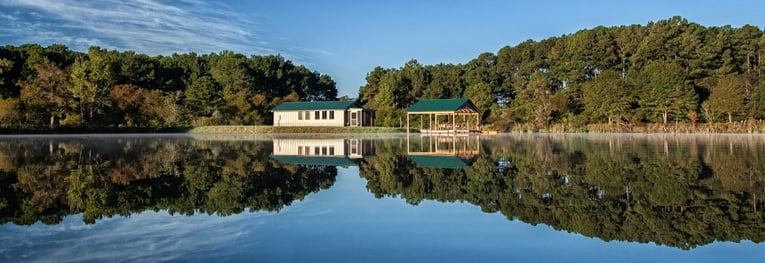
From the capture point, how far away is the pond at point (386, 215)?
12.5 feet

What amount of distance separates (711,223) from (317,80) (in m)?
63.8

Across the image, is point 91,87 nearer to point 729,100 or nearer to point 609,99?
point 609,99

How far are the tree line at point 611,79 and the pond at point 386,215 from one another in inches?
1110

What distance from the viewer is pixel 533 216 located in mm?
5078

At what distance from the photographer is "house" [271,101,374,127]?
137 feet

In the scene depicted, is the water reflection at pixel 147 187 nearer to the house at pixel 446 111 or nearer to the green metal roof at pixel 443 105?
the green metal roof at pixel 443 105

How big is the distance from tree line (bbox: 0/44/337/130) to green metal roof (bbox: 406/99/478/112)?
14.6m

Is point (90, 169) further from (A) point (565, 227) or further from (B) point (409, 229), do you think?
(A) point (565, 227)

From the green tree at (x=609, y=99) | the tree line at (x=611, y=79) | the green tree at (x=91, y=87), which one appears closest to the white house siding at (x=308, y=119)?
the tree line at (x=611, y=79)

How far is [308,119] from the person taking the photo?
1686 inches

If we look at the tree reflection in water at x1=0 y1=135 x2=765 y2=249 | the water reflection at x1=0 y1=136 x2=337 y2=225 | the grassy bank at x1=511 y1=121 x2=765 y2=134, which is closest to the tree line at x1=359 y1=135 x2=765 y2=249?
the tree reflection in water at x1=0 y1=135 x2=765 y2=249

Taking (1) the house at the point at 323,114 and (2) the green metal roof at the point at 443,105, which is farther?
(1) the house at the point at 323,114

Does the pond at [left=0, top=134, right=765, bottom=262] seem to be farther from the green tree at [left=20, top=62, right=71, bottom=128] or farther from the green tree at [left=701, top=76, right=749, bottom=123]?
the green tree at [left=20, top=62, right=71, bottom=128]

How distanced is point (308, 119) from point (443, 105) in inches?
481
